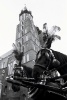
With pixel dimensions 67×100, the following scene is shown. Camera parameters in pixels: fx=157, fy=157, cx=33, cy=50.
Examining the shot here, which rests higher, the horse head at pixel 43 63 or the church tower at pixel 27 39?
the church tower at pixel 27 39

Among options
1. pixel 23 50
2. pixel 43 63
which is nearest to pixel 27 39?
pixel 23 50

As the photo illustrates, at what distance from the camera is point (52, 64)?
3.95 metres

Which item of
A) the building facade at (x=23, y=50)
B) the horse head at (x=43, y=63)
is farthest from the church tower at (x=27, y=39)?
the horse head at (x=43, y=63)

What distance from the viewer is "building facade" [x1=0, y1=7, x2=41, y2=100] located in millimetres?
31781

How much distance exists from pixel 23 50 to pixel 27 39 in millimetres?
3077

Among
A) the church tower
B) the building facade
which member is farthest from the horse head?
the church tower

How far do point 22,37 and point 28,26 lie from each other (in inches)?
126

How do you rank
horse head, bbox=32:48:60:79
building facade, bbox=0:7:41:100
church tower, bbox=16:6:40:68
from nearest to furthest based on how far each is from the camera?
horse head, bbox=32:48:60:79
building facade, bbox=0:7:41:100
church tower, bbox=16:6:40:68

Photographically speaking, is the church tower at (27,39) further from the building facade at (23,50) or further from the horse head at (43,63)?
the horse head at (43,63)

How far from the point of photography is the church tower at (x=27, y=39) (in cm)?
3469

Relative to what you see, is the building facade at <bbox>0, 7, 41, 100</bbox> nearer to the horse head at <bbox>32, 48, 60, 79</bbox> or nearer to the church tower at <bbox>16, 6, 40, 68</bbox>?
the church tower at <bbox>16, 6, 40, 68</bbox>

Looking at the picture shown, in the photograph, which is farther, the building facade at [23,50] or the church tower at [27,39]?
the church tower at [27,39]

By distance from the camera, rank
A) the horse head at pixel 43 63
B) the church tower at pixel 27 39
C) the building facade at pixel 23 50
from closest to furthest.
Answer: the horse head at pixel 43 63, the building facade at pixel 23 50, the church tower at pixel 27 39

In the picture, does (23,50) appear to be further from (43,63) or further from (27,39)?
(43,63)
